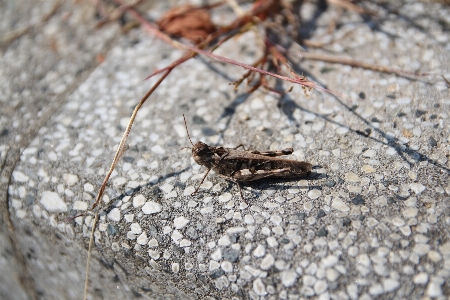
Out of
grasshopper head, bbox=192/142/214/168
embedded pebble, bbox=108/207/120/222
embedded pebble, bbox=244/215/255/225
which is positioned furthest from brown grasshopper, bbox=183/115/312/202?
embedded pebble, bbox=108/207/120/222

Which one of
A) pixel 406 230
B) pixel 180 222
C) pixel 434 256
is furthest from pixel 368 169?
pixel 180 222

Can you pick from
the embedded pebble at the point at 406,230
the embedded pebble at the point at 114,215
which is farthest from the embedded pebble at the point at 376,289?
the embedded pebble at the point at 114,215

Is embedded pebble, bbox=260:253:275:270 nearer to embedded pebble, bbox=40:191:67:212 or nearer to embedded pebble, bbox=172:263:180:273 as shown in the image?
embedded pebble, bbox=172:263:180:273

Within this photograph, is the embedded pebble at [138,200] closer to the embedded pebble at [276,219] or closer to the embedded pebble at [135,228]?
the embedded pebble at [135,228]

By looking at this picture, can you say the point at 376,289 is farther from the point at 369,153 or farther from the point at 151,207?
the point at 151,207

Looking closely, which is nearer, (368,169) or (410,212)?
(410,212)

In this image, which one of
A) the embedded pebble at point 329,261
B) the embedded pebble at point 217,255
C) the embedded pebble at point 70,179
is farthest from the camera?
the embedded pebble at point 70,179

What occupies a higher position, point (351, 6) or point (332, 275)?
point (351, 6)
